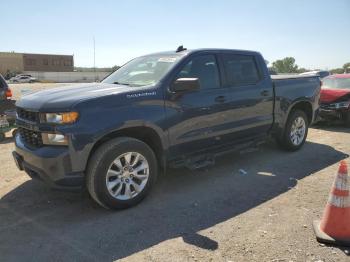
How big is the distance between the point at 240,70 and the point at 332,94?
5483mm

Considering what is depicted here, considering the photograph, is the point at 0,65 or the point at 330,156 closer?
the point at 330,156

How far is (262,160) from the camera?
6.72m

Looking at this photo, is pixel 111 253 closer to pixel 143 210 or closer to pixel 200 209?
pixel 143 210

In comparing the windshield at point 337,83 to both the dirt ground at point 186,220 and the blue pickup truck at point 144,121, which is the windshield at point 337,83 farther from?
the dirt ground at point 186,220

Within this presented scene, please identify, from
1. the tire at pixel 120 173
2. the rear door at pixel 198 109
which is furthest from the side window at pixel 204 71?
the tire at pixel 120 173

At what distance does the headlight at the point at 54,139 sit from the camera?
4051 mm

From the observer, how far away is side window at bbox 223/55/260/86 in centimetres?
573

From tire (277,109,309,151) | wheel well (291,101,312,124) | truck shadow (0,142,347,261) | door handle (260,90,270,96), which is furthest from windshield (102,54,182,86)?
wheel well (291,101,312,124)

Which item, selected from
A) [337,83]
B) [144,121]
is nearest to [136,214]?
[144,121]

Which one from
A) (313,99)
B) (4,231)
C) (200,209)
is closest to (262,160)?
(313,99)

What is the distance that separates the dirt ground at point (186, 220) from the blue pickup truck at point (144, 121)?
398mm

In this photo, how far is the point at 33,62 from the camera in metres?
97.8

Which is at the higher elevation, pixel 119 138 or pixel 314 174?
pixel 119 138

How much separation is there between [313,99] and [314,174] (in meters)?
2.12
